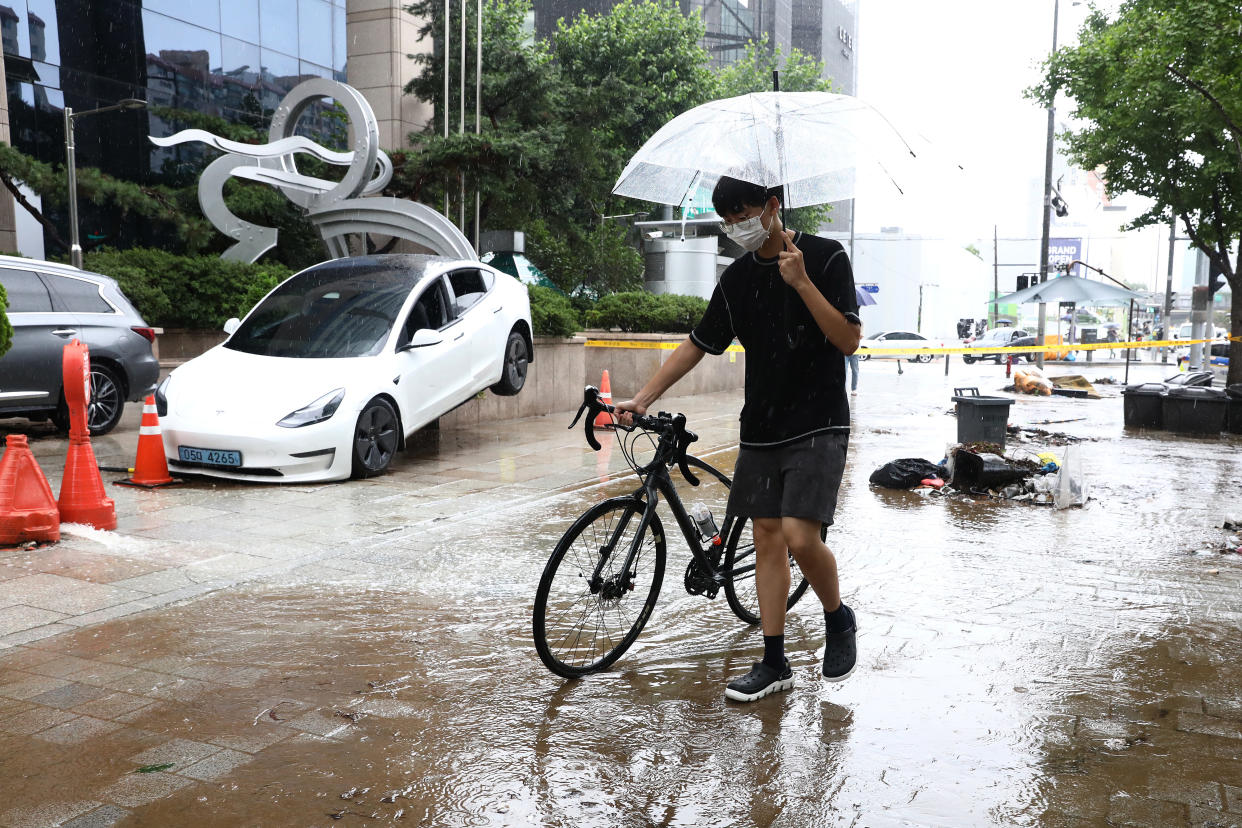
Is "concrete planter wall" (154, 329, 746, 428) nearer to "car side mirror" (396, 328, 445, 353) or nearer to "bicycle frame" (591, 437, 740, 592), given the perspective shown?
"car side mirror" (396, 328, 445, 353)

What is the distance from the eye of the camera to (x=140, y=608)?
501 centimetres

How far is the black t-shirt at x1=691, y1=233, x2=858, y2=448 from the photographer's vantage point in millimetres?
3818

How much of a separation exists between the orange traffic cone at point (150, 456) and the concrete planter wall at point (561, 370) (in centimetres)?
472

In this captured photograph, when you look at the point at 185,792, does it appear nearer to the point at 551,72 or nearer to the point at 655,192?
the point at 655,192

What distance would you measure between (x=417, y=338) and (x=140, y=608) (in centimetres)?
446

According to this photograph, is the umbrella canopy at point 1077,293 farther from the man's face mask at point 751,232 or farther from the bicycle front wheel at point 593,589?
the man's face mask at point 751,232

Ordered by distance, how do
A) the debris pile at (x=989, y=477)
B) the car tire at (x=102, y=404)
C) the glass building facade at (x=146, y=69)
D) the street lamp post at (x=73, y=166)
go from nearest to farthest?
the debris pile at (x=989, y=477)
the car tire at (x=102, y=404)
the street lamp post at (x=73, y=166)
the glass building facade at (x=146, y=69)

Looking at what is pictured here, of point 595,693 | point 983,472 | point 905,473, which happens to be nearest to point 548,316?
point 905,473

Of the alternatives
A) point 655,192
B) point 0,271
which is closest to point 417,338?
point 0,271

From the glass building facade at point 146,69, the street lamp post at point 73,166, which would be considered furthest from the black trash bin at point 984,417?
the glass building facade at point 146,69

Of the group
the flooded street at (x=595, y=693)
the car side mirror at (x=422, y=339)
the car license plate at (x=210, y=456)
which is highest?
the car side mirror at (x=422, y=339)

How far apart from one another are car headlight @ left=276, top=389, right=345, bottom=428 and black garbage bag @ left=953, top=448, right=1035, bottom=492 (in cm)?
536

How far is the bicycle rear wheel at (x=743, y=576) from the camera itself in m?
4.61

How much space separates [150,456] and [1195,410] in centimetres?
1385
